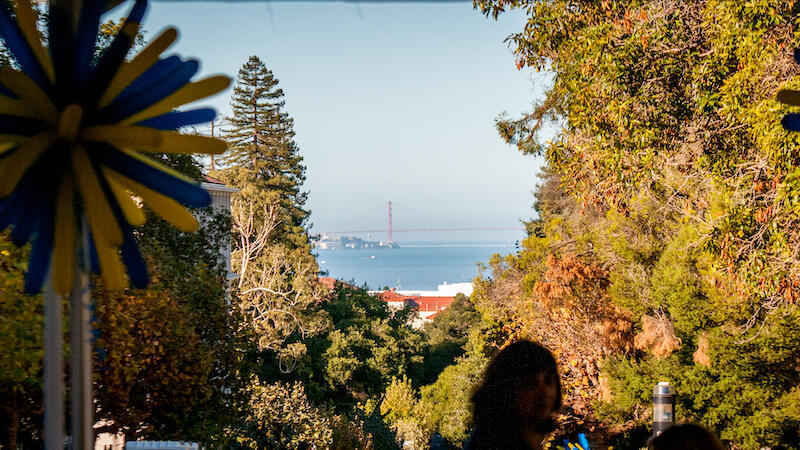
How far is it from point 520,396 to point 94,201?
1.40 meters

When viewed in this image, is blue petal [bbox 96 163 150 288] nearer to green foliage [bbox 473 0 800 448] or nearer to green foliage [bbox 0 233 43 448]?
green foliage [bbox 0 233 43 448]

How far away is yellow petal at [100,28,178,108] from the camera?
224cm

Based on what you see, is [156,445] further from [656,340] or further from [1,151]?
[656,340]

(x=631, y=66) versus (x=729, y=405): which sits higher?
(x=631, y=66)

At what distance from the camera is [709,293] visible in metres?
10.0

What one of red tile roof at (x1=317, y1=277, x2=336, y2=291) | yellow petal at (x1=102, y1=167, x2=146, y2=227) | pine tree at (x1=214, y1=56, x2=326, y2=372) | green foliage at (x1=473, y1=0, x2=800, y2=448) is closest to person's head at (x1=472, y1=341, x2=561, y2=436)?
yellow petal at (x1=102, y1=167, x2=146, y2=227)

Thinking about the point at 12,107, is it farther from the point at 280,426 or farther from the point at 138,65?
the point at 280,426

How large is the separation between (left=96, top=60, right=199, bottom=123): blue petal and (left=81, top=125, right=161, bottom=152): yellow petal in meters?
0.05

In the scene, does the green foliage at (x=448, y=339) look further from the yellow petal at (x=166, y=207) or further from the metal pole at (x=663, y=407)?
the yellow petal at (x=166, y=207)

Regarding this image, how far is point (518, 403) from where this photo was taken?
1.92 metres

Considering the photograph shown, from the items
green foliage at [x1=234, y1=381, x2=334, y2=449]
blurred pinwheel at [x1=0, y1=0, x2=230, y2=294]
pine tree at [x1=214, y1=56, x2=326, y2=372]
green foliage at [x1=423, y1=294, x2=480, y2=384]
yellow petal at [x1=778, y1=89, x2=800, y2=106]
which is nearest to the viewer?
blurred pinwheel at [x1=0, y1=0, x2=230, y2=294]

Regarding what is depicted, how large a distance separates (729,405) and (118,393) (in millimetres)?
8292

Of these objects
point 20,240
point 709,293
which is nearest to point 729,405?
point 709,293

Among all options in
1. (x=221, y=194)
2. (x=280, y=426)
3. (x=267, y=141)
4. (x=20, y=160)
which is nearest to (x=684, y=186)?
(x=20, y=160)
